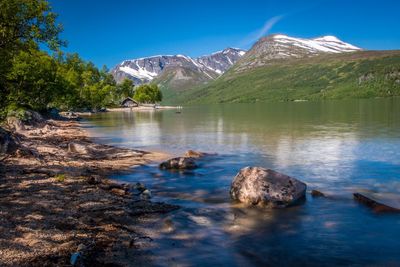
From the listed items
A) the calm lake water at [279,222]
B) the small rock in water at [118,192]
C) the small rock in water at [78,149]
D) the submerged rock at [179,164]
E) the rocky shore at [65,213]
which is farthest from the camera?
the small rock in water at [78,149]

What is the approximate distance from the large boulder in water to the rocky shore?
4.18 meters

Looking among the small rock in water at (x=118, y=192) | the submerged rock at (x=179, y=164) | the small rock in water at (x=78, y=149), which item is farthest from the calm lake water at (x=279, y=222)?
the small rock in water at (x=78, y=149)

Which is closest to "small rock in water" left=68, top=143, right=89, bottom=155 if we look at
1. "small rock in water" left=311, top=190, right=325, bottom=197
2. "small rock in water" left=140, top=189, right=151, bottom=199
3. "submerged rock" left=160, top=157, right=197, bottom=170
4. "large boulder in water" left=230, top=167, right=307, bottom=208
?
"submerged rock" left=160, top=157, right=197, bottom=170

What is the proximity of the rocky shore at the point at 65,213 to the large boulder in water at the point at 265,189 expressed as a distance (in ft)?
13.7

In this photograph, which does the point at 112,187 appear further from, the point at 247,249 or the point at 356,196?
the point at 356,196

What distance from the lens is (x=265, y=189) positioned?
66.5ft

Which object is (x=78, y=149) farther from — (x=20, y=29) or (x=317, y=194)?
(x=317, y=194)

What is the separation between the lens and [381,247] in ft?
47.5

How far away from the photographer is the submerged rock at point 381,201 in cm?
1888

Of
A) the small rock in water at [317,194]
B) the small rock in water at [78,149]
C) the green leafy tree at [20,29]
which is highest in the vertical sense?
the green leafy tree at [20,29]

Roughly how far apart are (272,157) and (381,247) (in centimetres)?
2228

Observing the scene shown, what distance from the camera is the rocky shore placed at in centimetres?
1230

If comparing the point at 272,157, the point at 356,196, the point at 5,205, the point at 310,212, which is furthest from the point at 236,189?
the point at 272,157

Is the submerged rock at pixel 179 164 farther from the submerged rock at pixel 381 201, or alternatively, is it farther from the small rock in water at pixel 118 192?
the submerged rock at pixel 381 201
